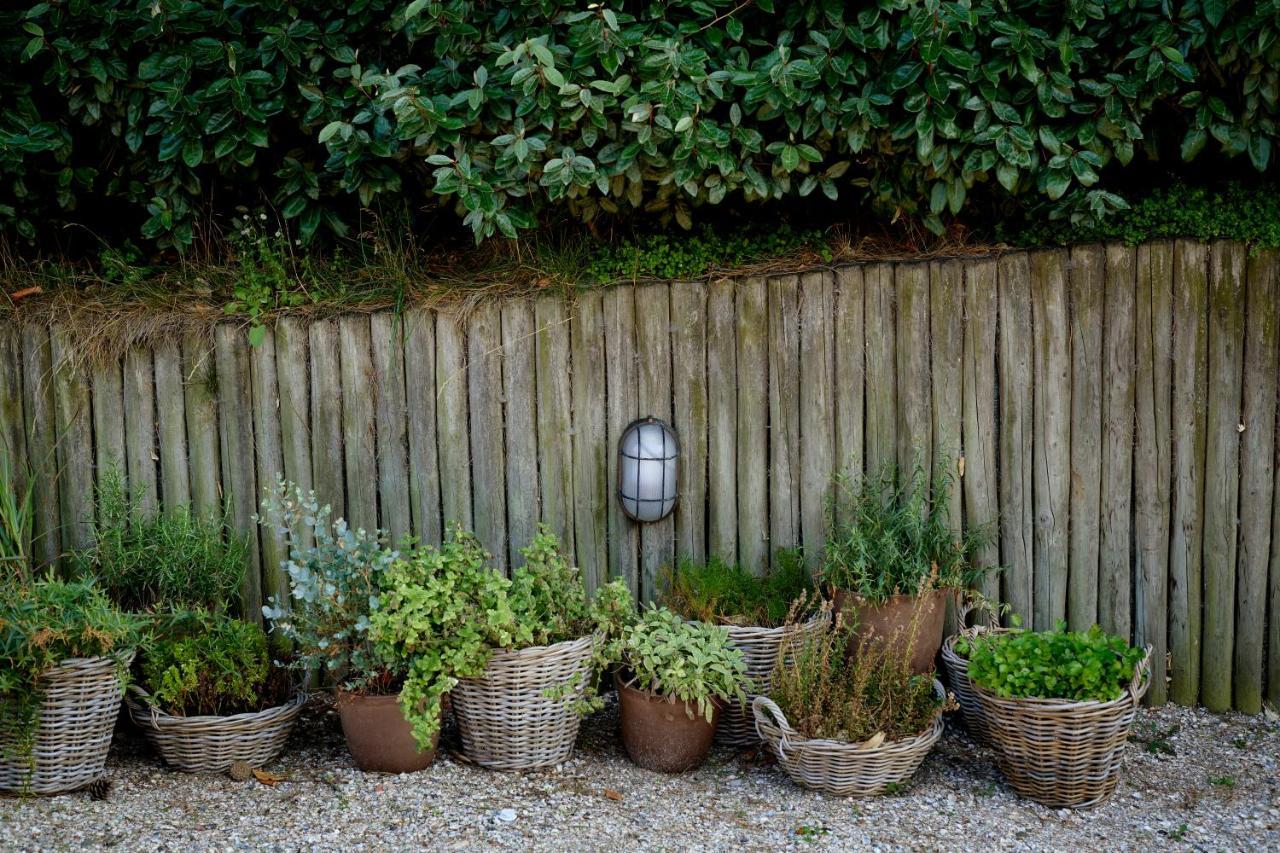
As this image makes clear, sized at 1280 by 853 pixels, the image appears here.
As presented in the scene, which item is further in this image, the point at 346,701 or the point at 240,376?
the point at 240,376

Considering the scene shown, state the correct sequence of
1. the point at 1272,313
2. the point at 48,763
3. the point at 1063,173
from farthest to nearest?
1. the point at 1272,313
2. the point at 1063,173
3. the point at 48,763

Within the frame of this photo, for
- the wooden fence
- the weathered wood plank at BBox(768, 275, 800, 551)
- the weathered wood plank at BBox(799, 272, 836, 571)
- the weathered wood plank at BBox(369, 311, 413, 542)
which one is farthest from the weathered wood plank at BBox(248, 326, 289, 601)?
the weathered wood plank at BBox(799, 272, 836, 571)

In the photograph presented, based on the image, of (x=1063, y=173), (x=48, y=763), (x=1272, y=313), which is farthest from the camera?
(x=1272, y=313)

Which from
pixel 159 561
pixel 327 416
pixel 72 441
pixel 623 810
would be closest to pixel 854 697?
pixel 623 810

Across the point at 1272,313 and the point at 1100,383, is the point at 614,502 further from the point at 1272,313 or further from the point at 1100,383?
the point at 1272,313

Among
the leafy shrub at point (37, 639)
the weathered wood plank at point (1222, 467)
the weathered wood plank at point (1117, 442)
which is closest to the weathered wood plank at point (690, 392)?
the weathered wood plank at point (1117, 442)

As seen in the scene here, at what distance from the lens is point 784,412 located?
4.78 meters

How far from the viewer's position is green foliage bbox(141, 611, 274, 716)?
3.98 meters

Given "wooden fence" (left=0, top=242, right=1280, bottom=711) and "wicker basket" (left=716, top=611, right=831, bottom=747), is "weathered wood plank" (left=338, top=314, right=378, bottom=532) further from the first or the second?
"wicker basket" (left=716, top=611, right=831, bottom=747)

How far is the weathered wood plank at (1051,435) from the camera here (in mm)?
4668

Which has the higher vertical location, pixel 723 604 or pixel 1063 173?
pixel 1063 173

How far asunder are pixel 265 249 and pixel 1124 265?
3598mm

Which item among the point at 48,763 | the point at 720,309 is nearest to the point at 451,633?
the point at 48,763

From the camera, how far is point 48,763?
3855 mm
